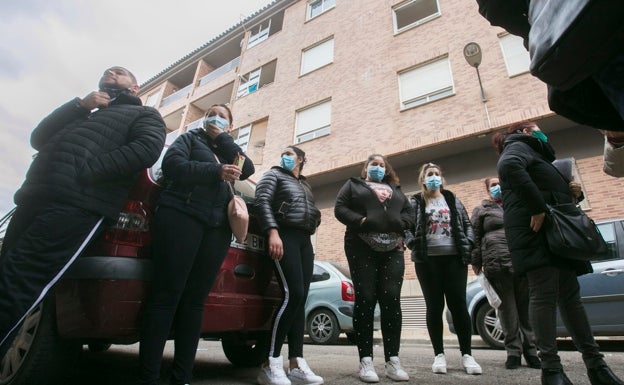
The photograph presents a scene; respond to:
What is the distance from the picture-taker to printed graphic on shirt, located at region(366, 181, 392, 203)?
306cm

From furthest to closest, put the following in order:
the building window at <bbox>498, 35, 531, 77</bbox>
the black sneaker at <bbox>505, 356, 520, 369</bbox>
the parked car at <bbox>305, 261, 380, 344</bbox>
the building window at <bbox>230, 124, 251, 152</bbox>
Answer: the building window at <bbox>230, 124, 251, 152</bbox>, the building window at <bbox>498, 35, 531, 77</bbox>, the parked car at <bbox>305, 261, 380, 344</bbox>, the black sneaker at <bbox>505, 356, 520, 369</bbox>

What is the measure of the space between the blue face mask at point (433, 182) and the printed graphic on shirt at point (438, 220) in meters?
0.14

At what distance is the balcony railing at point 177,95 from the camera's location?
19781 millimetres

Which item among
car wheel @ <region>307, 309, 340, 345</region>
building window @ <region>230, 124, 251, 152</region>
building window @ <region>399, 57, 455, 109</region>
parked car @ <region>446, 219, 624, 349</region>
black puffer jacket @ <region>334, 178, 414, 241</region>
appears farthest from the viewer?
building window @ <region>230, 124, 251, 152</region>

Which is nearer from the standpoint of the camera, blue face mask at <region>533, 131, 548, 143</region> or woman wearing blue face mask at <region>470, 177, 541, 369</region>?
blue face mask at <region>533, 131, 548, 143</region>

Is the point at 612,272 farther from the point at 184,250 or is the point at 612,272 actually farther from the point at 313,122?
the point at 313,122

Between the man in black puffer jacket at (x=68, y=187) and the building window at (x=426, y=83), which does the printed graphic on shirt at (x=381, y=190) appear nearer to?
the man in black puffer jacket at (x=68, y=187)

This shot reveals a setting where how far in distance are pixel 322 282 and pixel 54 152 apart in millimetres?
5052

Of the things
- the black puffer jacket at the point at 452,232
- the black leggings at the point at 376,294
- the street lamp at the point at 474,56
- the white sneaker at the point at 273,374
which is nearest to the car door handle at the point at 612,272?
the black puffer jacket at the point at 452,232

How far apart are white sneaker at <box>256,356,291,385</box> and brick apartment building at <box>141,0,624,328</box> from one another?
6428 millimetres

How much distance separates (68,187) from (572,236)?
2.89m

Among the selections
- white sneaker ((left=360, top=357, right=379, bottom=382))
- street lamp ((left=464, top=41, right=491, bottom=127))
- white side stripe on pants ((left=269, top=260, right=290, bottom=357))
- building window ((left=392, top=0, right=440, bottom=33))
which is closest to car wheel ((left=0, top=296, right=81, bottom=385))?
white side stripe on pants ((left=269, top=260, right=290, bottom=357))

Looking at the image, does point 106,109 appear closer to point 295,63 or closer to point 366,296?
point 366,296

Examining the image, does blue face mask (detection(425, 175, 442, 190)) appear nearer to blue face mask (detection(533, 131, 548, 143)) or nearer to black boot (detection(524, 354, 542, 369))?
blue face mask (detection(533, 131, 548, 143))
